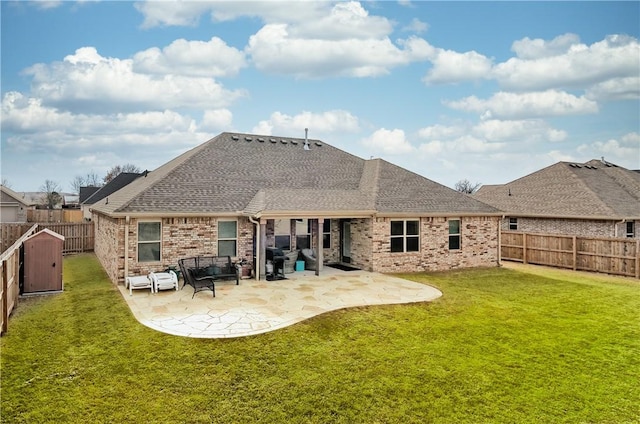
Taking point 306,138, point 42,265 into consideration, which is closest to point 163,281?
point 42,265

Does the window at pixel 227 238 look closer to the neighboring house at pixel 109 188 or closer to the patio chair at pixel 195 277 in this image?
the patio chair at pixel 195 277

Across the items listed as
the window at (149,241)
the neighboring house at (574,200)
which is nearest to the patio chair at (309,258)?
the window at (149,241)

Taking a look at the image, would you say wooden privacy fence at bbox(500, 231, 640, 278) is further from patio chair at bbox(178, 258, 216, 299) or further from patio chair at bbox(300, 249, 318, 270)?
patio chair at bbox(178, 258, 216, 299)

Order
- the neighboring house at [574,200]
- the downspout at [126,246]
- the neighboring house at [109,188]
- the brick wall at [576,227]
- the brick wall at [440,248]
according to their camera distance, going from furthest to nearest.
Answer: the neighboring house at [109,188], the neighboring house at [574,200], the brick wall at [576,227], the brick wall at [440,248], the downspout at [126,246]

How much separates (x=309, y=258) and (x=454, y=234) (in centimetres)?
673

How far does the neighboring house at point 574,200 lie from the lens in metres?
18.4

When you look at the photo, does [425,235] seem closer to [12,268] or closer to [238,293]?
[238,293]

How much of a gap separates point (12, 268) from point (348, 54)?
14412mm

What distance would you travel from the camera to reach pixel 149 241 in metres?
13.1

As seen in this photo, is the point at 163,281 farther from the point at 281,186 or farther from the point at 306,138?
the point at 306,138

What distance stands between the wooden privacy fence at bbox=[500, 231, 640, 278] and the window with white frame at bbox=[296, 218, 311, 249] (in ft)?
33.8

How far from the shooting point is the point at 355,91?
2322 centimetres

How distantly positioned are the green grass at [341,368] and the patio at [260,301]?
1.60ft

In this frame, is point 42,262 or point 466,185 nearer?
point 42,262
